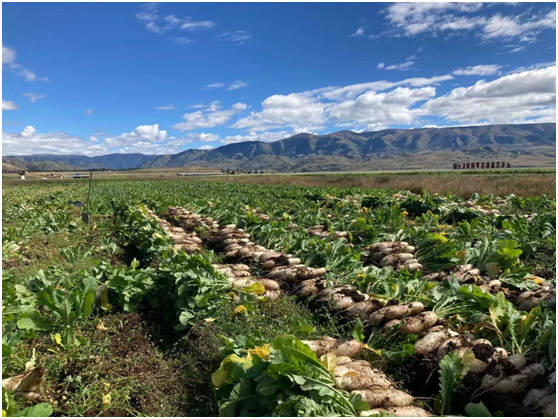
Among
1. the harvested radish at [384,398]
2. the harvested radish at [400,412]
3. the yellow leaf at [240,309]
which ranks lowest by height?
the harvested radish at [400,412]

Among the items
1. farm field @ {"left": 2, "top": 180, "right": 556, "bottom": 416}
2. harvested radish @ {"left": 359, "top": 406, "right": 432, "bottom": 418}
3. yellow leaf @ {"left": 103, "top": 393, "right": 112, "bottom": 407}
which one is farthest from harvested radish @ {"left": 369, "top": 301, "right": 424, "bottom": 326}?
yellow leaf @ {"left": 103, "top": 393, "right": 112, "bottom": 407}

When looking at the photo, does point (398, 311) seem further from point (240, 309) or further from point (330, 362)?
point (240, 309)

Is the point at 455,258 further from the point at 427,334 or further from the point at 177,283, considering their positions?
the point at 177,283

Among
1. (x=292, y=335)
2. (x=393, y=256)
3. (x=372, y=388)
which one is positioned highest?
(x=292, y=335)

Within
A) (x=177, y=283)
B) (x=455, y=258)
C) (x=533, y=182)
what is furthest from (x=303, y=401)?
(x=533, y=182)

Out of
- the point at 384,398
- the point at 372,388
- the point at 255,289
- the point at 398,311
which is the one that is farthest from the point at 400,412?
the point at 255,289

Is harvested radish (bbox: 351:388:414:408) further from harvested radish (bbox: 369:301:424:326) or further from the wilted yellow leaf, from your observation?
harvested radish (bbox: 369:301:424:326)

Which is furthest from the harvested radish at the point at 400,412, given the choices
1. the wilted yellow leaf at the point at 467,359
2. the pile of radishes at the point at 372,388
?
the wilted yellow leaf at the point at 467,359

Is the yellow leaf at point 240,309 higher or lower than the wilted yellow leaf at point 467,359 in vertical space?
lower

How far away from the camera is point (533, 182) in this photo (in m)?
22.8

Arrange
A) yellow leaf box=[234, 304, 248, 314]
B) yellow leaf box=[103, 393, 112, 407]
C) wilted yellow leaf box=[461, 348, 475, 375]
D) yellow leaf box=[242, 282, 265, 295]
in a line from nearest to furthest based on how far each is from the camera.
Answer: wilted yellow leaf box=[461, 348, 475, 375] < yellow leaf box=[103, 393, 112, 407] < yellow leaf box=[234, 304, 248, 314] < yellow leaf box=[242, 282, 265, 295]

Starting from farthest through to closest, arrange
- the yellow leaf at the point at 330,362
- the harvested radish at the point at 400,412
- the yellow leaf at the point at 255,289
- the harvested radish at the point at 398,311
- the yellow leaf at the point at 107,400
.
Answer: the yellow leaf at the point at 255,289 → the harvested radish at the point at 398,311 → the yellow leaf at the point at 107,400 → the yellow leaf at the point at 330,362 → the harvested radish at the point at 400,412

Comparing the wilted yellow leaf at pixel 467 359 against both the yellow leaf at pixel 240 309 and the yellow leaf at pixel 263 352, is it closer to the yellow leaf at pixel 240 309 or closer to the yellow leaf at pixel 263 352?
the yellow leaf at pixel 263 352

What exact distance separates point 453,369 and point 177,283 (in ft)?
11.9
